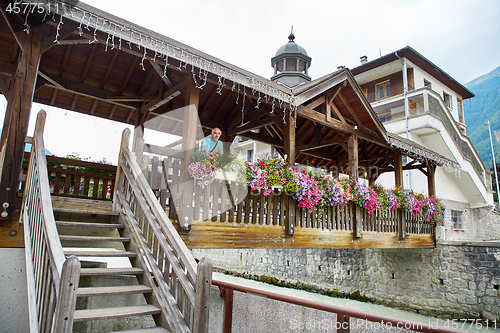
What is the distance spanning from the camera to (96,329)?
4.43 m

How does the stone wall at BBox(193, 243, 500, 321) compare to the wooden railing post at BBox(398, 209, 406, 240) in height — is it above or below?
below

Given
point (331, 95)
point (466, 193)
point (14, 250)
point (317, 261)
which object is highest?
point (331, 95)

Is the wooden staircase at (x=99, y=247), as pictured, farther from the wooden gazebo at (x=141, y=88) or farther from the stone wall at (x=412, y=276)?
the stone wall at (x=412, y=276)

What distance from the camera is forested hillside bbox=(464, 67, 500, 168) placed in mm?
52250

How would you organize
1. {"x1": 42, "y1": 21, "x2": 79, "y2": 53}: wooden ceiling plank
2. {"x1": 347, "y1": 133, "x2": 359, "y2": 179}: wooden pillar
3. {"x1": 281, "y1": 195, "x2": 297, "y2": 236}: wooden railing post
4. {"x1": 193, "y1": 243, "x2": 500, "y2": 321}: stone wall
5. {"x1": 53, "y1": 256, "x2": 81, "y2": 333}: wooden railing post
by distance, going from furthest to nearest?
{"x1": 193, "y1": 243, "x2": 500, "y2": 321}: stone wall, {"x1": 347, "y1": 133, "x2": 359, "y2": 179}: wooden pillar, {"x1": 281, "y1": 195, "x2": 297, "y2": 236}: wooden railing post, {"x1": 42, "y1": 21, "x2": 79, "y2": 53}: wooden ceiling plank, {"x1": 53, "y1": 256, "x2": 81, "y2": 333}: wooden railing post

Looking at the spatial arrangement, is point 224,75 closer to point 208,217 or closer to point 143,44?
point 143,44

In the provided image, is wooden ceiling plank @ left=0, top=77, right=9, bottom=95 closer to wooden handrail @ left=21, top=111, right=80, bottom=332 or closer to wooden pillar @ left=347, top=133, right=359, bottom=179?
wooden handrail @ left=21, top=111, right=80, bottom=332

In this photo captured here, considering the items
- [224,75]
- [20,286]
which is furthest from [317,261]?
[20,286]

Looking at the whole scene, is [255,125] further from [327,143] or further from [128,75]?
[128,75]

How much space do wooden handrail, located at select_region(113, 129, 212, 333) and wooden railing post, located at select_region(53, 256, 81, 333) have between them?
949 millimetres

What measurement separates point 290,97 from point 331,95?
1.88 metres

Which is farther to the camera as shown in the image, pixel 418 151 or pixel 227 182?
pixel 418 151

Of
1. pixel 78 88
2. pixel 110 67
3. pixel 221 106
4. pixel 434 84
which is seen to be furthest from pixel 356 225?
pixel 434 84

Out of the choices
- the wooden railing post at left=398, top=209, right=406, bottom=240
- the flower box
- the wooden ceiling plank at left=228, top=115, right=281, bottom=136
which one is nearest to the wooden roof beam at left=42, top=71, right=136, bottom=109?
the wooden ceiling plank at left=228, top=115, right=281, bottom=136
